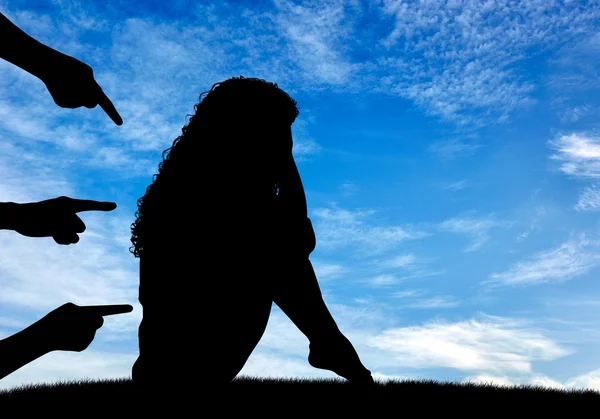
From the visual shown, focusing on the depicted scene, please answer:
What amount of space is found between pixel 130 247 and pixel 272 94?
1.65 meters

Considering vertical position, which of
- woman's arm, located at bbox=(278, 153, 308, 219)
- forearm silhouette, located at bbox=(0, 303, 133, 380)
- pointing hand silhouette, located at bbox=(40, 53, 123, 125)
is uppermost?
woman's arm, located at bbox=(278, 153, 308, 219)

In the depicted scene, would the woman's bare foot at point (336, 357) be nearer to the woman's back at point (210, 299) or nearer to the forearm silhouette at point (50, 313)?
the woman's back at point (210, 299)

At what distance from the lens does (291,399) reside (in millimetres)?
5555

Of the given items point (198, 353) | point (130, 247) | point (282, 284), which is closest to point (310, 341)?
point (282, 284)

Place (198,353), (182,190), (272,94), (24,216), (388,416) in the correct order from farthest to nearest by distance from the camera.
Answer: (388,416) < (272,94) < (182,190) < (198,353) < (24,216)

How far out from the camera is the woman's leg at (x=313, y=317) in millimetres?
4039

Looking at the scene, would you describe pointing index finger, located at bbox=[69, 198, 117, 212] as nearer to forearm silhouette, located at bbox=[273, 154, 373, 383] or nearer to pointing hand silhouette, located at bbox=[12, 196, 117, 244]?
pointing hand silhouette, located at bbox=[12, 196, 117, 244]

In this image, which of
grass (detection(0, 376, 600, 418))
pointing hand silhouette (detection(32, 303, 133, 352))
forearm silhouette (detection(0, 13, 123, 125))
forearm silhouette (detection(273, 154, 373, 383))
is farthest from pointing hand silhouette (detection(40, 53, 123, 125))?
grass (detection(0, 376, 600, 418))

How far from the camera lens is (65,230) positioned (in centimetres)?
226

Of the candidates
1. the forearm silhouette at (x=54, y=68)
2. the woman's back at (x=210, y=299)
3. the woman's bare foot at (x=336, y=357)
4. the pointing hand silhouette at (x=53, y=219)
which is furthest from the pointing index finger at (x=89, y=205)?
the woman's bare foot at (x=336, y=357)

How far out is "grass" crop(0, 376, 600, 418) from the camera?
3.99 meters

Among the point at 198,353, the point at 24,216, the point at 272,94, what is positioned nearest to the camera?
the point at 24,216

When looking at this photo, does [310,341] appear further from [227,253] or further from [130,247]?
[130,247]

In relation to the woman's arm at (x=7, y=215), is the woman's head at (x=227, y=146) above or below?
above
